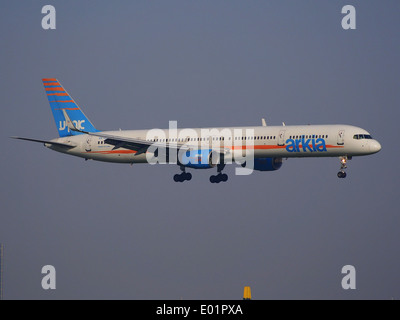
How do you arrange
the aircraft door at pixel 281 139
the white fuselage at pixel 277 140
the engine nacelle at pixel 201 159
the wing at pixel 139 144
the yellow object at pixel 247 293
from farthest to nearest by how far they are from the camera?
1. the wing at pixel 139 144
2. the engine nacelle at pixel 201 159
3. the aircraft door at pixel 281 139
4. the white fuselage at pixel 277 140
5. the yellow object at pixel 247 293

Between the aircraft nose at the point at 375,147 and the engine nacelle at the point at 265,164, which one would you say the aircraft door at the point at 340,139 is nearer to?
the aircraft nose at the point at 375,147

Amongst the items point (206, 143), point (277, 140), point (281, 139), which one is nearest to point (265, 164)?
point (206, 143)

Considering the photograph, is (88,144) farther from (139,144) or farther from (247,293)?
(247,293)

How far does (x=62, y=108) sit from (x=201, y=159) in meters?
22.1

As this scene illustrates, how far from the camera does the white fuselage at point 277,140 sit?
91375mm

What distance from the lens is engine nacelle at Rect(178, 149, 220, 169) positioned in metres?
94.8

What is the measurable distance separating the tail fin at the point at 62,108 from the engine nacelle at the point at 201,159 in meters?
16.6

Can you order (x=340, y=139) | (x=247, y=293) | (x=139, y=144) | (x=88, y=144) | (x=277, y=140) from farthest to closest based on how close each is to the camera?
(x=88, y=144)
(x=139, y=144)
(x=277, y=140)
(x=340, y=139)
(x=247, y=293)

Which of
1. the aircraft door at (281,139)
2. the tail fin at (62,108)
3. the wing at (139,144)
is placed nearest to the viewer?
the aircraft door at (281,139)

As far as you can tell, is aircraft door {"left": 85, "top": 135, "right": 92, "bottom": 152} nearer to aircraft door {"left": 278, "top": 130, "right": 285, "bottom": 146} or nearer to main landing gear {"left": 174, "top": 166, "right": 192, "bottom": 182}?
main landing gear {"left": 174, "top": 166, "right": 192, "bottom": 182}

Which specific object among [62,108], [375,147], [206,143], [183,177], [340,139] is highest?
[62,108]

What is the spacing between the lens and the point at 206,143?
319ft

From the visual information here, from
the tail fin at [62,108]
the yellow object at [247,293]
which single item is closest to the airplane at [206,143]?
the tail fin at [62,108]
